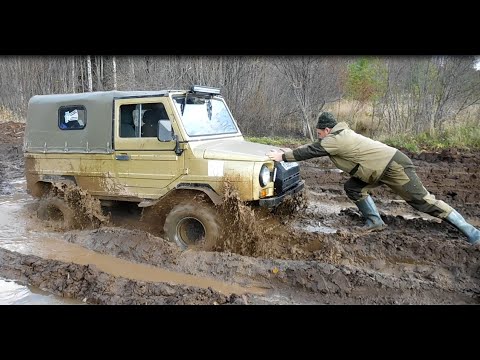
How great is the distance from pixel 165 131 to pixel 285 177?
1831mm

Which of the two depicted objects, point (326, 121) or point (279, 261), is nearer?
point (279, 261)

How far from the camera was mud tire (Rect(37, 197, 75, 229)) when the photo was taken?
6816 millimetres

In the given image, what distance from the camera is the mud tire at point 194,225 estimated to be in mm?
5496

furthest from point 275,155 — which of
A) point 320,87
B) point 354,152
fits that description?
point 320,87

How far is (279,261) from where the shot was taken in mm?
5109

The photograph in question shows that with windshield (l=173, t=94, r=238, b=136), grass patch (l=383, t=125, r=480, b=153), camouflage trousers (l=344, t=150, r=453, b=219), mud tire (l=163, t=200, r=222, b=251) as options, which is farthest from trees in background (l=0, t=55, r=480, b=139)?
mud tire (l=163, t=200, r=222, b=251)

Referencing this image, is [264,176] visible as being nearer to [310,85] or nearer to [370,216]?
[370,216]

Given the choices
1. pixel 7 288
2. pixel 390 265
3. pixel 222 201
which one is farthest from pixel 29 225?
pixel 390 265

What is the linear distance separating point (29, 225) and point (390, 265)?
239 inches

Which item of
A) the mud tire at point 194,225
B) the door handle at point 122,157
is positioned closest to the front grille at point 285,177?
the mud tire at point 194,225

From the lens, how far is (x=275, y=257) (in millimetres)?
5457

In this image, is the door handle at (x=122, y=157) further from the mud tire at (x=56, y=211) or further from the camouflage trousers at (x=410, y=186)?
the camouflage trousers at (x=410, y=186)

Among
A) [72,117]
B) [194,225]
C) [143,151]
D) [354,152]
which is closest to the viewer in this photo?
[354,152]

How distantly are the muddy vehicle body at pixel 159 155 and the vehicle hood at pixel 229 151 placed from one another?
1 cm
